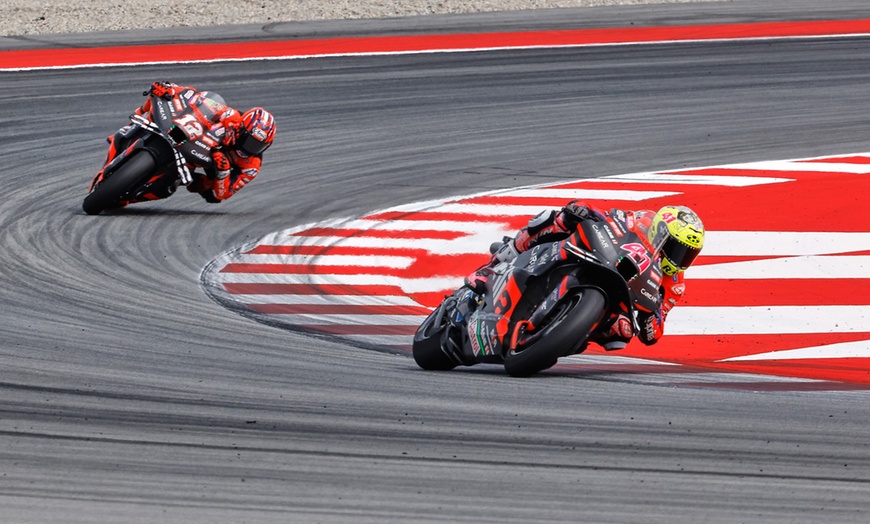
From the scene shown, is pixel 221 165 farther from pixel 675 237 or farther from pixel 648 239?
pixel 675 237

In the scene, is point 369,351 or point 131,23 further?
point 131,23

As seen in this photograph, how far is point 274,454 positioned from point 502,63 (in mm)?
14740

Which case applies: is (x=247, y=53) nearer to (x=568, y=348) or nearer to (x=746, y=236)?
(x=746, y=236)

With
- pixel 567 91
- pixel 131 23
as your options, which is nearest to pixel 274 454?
pixel 567 91

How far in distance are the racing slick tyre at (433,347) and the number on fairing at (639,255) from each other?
1.15 m

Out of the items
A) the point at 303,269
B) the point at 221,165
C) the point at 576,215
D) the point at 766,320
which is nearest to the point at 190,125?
the point at 221,165

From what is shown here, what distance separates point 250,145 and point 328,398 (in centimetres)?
655

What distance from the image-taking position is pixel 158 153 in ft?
40.6

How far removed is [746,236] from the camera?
11.9 m

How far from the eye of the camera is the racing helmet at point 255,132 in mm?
12469

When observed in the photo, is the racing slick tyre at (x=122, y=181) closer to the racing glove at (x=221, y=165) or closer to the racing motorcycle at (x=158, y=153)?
the racing motorcycle at (x=158, y=153)

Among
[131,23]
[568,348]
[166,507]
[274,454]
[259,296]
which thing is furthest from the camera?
[131,23]

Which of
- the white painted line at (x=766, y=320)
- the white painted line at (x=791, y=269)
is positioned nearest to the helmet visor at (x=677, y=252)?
the white painted line at (x=766, y=320)

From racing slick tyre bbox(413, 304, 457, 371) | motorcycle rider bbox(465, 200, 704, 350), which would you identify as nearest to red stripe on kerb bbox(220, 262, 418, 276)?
racing slick tyre bbox(413, 304, 457, 371)
